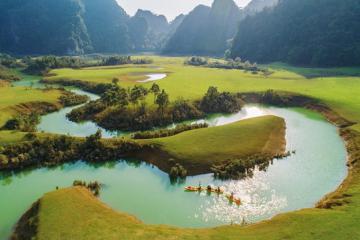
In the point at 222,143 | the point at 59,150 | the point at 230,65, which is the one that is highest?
the point at 230,65

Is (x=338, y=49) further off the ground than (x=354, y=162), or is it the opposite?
(x=338, y=49)

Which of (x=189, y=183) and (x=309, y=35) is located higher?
(x=309, y=35)

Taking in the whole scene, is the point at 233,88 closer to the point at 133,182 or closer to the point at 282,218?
the point at 133,182

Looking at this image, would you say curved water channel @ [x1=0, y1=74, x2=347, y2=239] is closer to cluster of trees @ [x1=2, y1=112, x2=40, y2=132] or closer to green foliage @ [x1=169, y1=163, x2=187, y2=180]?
green foliage @ [x1=169, y1=163, x2=187, y2=180]

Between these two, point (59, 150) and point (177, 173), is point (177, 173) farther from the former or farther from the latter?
point (59, 150)

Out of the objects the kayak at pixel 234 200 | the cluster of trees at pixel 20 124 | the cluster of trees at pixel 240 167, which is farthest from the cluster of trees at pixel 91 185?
the cluster of trees at pixel 20 124

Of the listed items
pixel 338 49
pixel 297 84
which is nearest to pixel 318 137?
pixel 297 84

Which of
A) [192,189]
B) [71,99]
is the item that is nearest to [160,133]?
[192,189]
